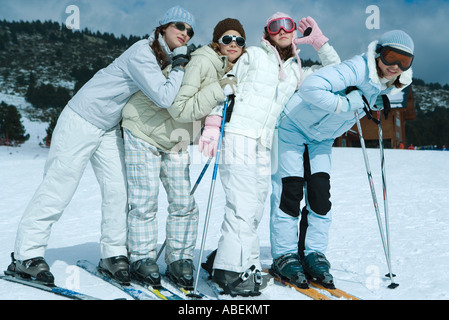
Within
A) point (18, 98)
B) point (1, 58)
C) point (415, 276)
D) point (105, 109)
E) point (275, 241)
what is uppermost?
point (1, 58)

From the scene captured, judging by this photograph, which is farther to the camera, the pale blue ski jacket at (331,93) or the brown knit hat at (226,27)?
the brown knit hat at (226,27)

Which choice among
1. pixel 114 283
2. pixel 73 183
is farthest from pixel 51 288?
pixel 73 183

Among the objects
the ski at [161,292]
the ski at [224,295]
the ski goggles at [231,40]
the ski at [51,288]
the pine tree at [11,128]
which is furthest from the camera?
the pine tree at [11,128]

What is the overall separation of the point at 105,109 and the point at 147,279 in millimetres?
1238

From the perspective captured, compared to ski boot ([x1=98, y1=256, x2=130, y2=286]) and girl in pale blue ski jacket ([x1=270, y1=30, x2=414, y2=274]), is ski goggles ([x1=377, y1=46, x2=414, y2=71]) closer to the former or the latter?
girl in pale blue ski jacket ([x1=270, y1=30, x2=414, y2=274])

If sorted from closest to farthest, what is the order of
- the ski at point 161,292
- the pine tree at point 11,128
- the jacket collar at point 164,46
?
the ski at point 161,292 → the jacket collar at point 164,46 → the pine tree at point 11,128

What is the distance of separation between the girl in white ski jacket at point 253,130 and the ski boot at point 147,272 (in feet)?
1.35

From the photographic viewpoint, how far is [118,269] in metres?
3.08

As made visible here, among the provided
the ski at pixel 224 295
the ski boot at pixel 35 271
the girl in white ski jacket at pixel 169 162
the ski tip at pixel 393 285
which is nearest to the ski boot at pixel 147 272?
the girl in white ski jacket at pixel 169 162

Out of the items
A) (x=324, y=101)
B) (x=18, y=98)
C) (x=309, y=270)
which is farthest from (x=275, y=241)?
(x=18, y=98)

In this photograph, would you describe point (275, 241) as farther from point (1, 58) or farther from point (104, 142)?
point (1, 58)

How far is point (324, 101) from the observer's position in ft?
9.46

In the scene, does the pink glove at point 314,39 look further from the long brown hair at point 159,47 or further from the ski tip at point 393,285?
the ski tip at point 393,285

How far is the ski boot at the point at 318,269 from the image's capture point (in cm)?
308
